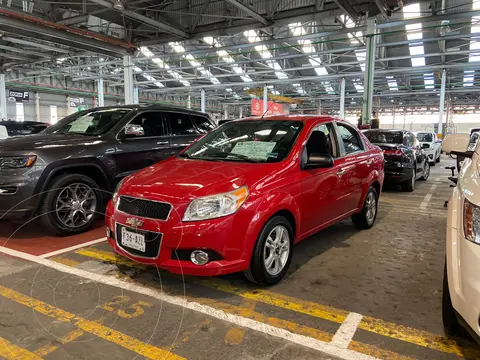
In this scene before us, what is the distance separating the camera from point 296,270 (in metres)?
3.65

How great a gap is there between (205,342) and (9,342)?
1326mm

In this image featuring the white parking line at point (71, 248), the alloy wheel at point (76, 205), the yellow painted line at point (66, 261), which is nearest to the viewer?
the yellow painted line at point (66, 261)

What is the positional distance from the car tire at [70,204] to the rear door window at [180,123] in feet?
5.47

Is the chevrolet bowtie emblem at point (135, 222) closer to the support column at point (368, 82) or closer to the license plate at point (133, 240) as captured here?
the license plate at point (133, 240)

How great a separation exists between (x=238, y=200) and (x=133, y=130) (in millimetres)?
2691

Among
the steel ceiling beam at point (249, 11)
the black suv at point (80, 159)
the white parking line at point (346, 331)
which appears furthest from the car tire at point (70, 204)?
the steel ceiling beam at point (249, 11)

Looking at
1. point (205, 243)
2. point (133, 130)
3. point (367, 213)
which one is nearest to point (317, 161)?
point (205, 243)

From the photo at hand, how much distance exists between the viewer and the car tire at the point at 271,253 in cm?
297

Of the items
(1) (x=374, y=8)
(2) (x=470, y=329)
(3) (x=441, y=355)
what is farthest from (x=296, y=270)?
(1) (x=374, y=8)

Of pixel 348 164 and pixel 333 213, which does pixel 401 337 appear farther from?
pixel 348 164

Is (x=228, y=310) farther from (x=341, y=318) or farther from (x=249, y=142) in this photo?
(x=249, y=142)

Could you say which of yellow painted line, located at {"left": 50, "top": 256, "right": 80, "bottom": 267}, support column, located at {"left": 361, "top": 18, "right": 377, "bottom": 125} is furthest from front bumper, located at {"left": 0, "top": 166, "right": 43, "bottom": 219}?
support column, located at {"left": 361, "top": 18, "right": 377, "bottom": 125}

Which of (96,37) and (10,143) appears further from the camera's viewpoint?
(96,37)

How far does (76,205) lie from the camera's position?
15.0 feet
